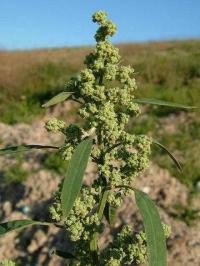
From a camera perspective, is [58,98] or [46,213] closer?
[58,98]

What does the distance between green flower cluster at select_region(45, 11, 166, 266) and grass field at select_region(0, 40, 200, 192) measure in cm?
523

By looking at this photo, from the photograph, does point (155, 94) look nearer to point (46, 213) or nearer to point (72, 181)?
point (46, 213)

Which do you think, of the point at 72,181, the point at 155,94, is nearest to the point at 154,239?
the point at 72,181

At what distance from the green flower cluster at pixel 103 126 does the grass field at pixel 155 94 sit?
5.23 metres

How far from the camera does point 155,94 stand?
442 inches

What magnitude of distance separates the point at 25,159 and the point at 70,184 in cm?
694

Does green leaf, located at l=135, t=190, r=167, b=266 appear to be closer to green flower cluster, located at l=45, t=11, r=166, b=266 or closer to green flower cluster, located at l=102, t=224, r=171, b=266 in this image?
green flower cluster, located at l=45, t=11, r=166, b=266

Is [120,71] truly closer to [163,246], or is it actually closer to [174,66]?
[163,246]

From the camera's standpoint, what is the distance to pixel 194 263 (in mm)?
6551

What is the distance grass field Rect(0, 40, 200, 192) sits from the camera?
8.94 m

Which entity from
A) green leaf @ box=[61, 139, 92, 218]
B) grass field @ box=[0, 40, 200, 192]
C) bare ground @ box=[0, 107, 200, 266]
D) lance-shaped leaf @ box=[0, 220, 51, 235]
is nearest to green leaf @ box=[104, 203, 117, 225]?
lance-shaped leaf @ box=[0, 220, 51, 235]

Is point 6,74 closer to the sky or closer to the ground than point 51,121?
closer to the ground

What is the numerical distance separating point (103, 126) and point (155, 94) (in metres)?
8.58

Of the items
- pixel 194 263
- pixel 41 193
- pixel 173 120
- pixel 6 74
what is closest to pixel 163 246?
pixel 194 263
